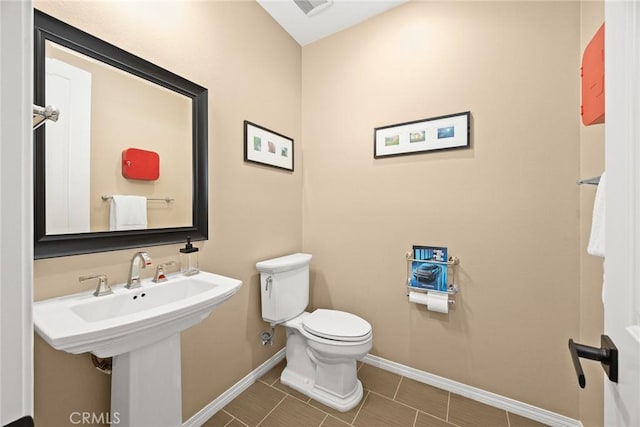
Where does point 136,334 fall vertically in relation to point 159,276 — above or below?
below

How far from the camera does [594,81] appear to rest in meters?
0.91

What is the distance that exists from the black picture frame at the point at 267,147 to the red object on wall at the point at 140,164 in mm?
570

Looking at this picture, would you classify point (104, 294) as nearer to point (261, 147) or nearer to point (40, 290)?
point (40, 290)

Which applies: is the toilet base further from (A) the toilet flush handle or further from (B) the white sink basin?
(B) the white sink basin

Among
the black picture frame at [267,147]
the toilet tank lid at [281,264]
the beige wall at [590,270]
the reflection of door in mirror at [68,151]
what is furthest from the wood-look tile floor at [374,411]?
the black picture frame at [267,147]

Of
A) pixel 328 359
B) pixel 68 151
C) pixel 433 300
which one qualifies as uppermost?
pixel 68 151

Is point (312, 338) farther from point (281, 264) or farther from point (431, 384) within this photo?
point (431, 384)

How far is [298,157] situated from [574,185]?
6.01 ft

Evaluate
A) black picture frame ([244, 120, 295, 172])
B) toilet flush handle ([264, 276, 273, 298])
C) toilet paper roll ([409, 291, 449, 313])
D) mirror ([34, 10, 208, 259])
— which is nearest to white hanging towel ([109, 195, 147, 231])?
mirror ([34, 10, 208, 259])

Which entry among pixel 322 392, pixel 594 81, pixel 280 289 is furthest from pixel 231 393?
pixel 594 81

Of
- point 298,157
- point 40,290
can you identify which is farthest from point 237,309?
point 298,157

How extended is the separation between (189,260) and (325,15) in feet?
6.54

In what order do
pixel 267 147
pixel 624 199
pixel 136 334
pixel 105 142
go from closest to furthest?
pixel 624 199 < pixel 136 334 < pixel 105 142 < pixel 267 147

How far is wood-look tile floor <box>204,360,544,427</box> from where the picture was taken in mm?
1476
